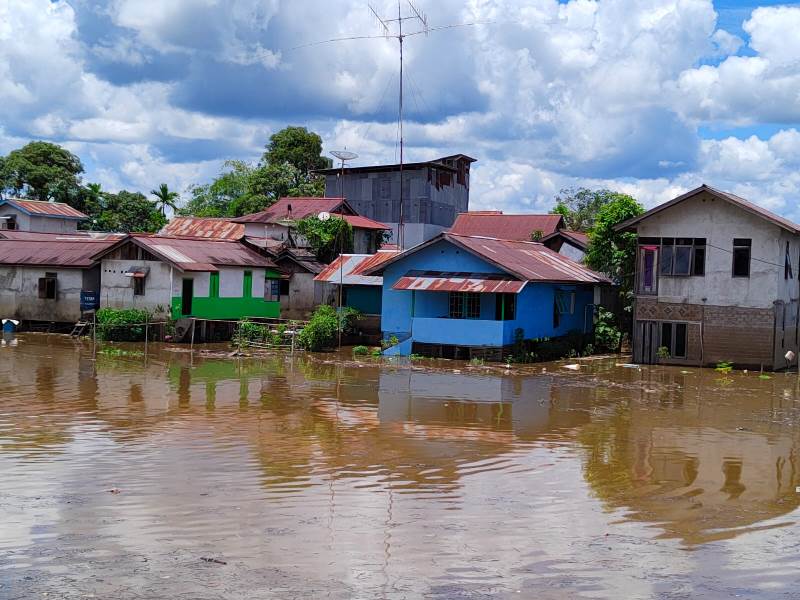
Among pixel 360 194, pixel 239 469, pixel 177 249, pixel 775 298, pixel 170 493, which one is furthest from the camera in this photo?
pixel 360 194

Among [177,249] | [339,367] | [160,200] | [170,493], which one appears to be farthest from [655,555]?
[160,200]

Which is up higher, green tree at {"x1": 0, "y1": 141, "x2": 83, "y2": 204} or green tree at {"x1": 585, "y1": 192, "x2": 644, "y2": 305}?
green tree at {"x1": 0, "y1": 141, "x2": 83, "y2": 204}

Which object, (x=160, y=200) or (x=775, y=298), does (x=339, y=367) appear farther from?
(x=160, y=200)

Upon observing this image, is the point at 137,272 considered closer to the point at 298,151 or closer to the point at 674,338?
the point at 674,338

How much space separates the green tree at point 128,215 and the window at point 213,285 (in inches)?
1145

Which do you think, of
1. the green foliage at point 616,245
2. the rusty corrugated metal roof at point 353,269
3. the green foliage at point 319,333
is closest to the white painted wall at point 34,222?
the rusty corrugated metal roof at point 353,269

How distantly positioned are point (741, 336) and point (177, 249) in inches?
791

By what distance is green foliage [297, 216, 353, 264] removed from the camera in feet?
128

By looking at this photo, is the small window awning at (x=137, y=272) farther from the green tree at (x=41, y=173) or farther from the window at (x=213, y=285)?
the green tree at (x=41, y=173)

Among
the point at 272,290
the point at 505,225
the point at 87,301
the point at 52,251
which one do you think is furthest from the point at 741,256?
the point at 52,251

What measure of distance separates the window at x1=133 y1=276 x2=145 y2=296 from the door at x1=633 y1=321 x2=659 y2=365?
699 inches

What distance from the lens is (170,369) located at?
26078 millimetres

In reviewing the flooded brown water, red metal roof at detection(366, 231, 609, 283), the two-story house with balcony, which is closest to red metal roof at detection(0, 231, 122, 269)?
red metal roof at detection(366, 231, 609, 283)

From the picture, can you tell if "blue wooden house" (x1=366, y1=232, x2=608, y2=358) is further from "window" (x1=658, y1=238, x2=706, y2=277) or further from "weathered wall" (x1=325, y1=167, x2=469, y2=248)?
"weathered wall" (x1=325, y1=167, x2=469, y2=248)
